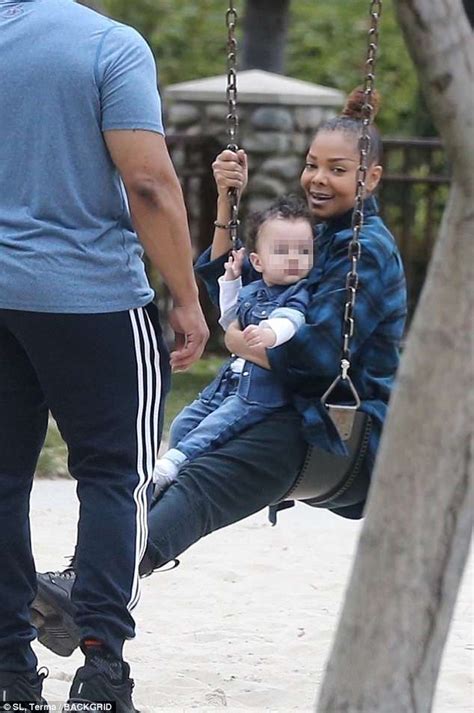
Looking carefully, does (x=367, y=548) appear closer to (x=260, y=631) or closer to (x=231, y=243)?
(x=231, y=243)

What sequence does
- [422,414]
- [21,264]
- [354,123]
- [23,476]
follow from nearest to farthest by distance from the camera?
[422,414] < [21,264] < [23,476] < [354,123]

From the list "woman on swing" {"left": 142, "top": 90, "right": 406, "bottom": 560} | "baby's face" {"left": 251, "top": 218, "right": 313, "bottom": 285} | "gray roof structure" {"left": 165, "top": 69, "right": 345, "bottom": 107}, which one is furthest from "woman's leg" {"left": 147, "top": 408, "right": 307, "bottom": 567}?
"gray roof structure" {"left": 165, "top": 69, "right": 345, "bottom": 107}

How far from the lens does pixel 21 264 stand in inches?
125

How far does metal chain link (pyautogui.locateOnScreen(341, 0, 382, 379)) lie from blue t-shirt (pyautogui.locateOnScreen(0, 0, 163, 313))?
1.82 ft

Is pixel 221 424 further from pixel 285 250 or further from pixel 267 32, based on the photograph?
pixel 267 32

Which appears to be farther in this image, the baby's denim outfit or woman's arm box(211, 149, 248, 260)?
woman's arm box(211, 149, 248, 260)

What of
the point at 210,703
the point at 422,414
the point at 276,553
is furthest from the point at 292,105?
the point at 422,414

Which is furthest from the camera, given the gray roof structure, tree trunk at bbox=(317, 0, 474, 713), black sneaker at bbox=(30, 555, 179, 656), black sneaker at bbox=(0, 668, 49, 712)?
the gray roof structure

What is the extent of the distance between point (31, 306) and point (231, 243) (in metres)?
0.82

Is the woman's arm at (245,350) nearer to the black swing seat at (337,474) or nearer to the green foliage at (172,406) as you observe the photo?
the black swing seat at (337,474)

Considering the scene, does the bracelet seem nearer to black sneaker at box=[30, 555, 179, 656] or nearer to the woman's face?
the woman's face

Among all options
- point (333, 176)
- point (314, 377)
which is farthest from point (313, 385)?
point (333, 176)

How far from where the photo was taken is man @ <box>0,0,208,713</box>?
10.3ft

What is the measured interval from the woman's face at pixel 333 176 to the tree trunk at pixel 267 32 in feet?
32.1
